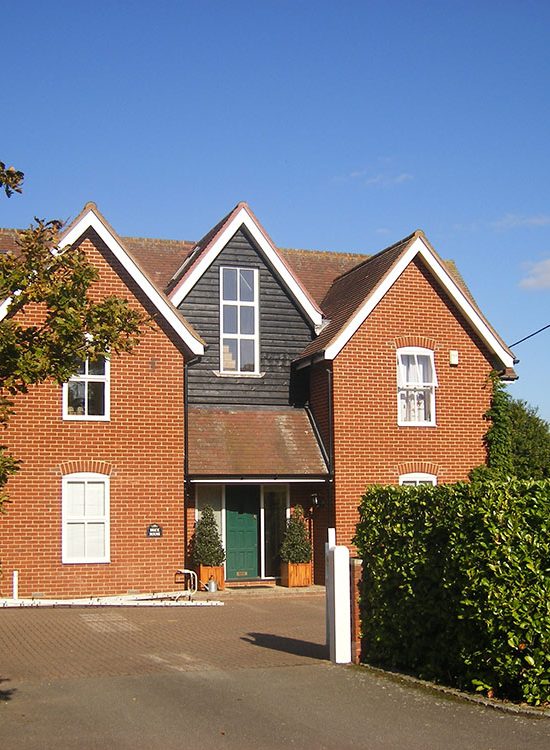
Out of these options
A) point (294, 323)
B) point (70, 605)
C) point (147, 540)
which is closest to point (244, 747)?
point (70, 605)

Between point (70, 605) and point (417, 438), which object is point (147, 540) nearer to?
point (70, 605)

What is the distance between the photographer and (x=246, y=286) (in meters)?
23.2

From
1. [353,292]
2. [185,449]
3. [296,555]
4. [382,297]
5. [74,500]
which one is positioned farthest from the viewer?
[353,292]

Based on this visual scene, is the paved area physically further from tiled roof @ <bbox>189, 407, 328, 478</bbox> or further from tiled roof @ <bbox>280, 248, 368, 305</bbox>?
tiled roof @ <bbox>280, 248, 368, 305</bbox>

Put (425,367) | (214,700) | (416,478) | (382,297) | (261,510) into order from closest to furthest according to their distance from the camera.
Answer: (214,700) < (416,478) < (382,297) < (261,510) < (425,367)

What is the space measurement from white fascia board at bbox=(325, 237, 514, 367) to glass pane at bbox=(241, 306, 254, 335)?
8.62 feet

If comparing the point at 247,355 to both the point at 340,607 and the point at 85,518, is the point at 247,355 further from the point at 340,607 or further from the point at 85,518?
the point at 340,607

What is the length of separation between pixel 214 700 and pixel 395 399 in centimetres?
1306

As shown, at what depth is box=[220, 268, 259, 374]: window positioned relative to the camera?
23000 mm

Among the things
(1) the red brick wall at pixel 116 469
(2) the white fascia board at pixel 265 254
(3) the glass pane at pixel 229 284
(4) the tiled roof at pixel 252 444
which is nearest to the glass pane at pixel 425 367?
(2) the white fascia board at pixel 265 254

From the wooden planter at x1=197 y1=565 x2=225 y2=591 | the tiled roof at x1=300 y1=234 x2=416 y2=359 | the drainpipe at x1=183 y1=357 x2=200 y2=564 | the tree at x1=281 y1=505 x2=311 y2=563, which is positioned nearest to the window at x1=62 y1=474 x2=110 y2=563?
the drainpipe at x1=183 y1=357 x2=200 y2=564

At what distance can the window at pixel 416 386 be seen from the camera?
73.7ft

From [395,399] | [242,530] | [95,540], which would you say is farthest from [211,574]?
[395,399]

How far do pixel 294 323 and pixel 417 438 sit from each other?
4.14m
